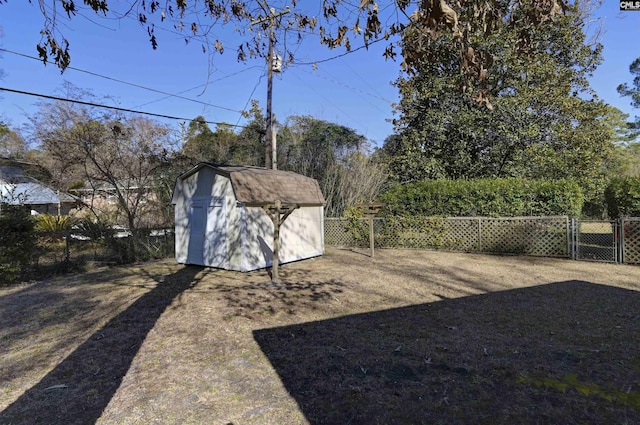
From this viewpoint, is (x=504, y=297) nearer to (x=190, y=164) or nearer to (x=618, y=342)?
(x=618, y=342)

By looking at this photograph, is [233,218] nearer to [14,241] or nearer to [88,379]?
[14,241]

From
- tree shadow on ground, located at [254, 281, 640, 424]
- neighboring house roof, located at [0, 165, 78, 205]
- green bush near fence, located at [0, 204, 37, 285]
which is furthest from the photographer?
neighboring house roof, located at [0, 165, 78, 205]

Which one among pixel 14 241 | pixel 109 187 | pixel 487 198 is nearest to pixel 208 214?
pixel 14 241

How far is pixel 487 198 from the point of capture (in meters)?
10.6

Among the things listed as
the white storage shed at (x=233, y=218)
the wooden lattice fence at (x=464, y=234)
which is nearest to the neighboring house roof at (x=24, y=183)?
the white storage shed at (x=233, y=218)

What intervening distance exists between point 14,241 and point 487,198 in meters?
11.9

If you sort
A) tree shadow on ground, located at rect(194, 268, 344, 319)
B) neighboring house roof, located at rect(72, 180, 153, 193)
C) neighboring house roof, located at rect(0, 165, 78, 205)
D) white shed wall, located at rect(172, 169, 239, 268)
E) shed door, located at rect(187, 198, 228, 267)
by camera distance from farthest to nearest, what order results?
neighboring house roof, located at rect(0, 165, 78, 205) → neighboring house roof, located at rect(72, 180, 153, 193) → shed door, located at rect(187, 198, 228, 267) → white shed wall, located at rect(172, 169, 239, 268) → tree shadow on ground, located at rect(194, 268, 344, 319)

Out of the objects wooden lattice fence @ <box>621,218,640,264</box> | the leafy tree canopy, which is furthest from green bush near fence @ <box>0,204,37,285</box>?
the leafy tree canopy

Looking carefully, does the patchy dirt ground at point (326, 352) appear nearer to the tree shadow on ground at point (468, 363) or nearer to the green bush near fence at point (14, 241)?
the tree shadow on ground at point (468, 363)

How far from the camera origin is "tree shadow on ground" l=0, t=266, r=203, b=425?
2566 mm

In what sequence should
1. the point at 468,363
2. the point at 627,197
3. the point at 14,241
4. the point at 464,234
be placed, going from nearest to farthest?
the point at 468,363 → the point at 14,241 → the point at 627,197 → the point at 464,234

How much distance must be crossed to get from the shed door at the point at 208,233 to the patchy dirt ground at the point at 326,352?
59.0 inches

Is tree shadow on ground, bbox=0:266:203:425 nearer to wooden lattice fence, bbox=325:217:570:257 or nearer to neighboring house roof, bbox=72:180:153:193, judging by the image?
neighboring house roof, bbox=72:180:153:193

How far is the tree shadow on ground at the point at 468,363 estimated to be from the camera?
2520 millimetres
